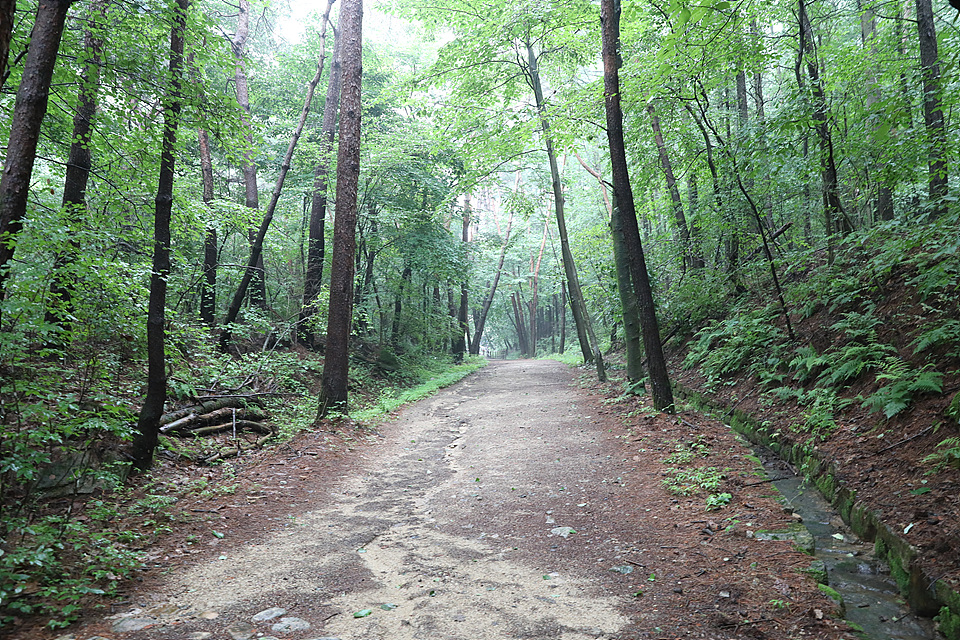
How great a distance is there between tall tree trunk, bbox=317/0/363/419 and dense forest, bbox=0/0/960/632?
1.7 inches

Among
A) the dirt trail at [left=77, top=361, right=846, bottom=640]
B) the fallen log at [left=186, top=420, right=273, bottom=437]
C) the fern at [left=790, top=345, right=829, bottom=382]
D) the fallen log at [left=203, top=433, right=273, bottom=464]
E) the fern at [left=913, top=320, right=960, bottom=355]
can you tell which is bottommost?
the dirt trail at [left=77, top=361, right=846, bottom=640]

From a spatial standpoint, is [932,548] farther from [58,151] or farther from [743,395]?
[58,151]

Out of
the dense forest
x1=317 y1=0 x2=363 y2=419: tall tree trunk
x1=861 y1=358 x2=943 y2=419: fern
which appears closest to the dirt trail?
the dense forest

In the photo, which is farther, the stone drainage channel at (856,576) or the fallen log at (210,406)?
the fallen log at (210,406)

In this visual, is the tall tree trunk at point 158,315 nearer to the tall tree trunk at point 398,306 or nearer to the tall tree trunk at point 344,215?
the tall tree trunk at point 344,215

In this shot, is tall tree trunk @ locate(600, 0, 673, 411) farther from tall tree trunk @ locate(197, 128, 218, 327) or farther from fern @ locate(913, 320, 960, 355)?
tall tree trunk @ locate(197, 128, 218, 327)

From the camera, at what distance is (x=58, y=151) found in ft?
24.0

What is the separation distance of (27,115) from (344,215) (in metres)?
5.30

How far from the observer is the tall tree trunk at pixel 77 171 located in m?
4.41

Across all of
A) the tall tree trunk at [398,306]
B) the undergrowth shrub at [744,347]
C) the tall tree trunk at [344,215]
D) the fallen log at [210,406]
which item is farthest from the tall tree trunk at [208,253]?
A: the undergrowth shrub at [744,347]

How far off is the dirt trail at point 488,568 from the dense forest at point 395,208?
1.01 meters

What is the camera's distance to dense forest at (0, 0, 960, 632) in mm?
4348

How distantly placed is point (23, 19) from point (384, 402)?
8743 millimetres

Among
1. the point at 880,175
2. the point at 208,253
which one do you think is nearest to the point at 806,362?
the point at 880,175
